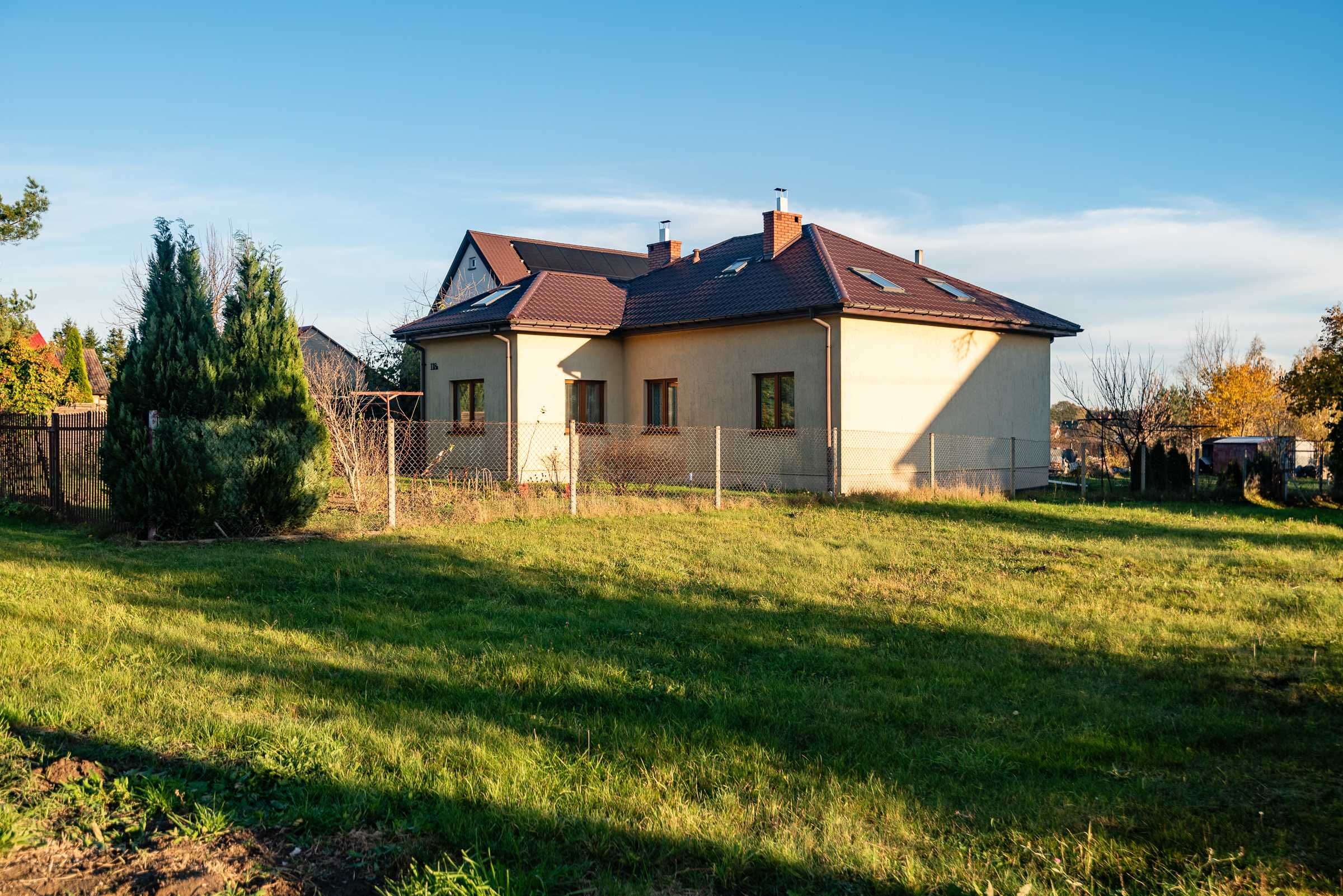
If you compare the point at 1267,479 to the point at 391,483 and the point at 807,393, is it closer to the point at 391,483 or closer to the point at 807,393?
the point at 807,393

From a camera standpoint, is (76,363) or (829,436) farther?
(76,363)

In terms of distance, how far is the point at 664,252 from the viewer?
89.0ft

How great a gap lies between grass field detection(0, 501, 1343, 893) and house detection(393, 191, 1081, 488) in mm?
10193

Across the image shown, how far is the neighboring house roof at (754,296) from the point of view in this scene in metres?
20.0

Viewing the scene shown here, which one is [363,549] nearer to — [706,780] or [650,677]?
[650,677]

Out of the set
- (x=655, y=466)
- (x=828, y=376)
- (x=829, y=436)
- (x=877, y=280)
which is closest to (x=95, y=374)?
(x=655, y=466)

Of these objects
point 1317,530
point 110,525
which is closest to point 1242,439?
point 1317,530

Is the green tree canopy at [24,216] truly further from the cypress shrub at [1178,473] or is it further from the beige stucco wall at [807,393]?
the cypress shrub at [1178,473]

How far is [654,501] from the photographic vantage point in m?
15.5

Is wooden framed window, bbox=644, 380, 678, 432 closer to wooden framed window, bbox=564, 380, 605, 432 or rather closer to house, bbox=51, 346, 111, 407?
wooden framed window, bbox=564, 380, 605, 432

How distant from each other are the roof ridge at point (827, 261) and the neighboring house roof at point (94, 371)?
33.7 meters

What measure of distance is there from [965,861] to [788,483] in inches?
651

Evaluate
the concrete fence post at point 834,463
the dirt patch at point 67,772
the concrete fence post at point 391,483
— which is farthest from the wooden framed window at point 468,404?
the dirt patch at point 67,772

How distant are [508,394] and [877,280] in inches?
338
